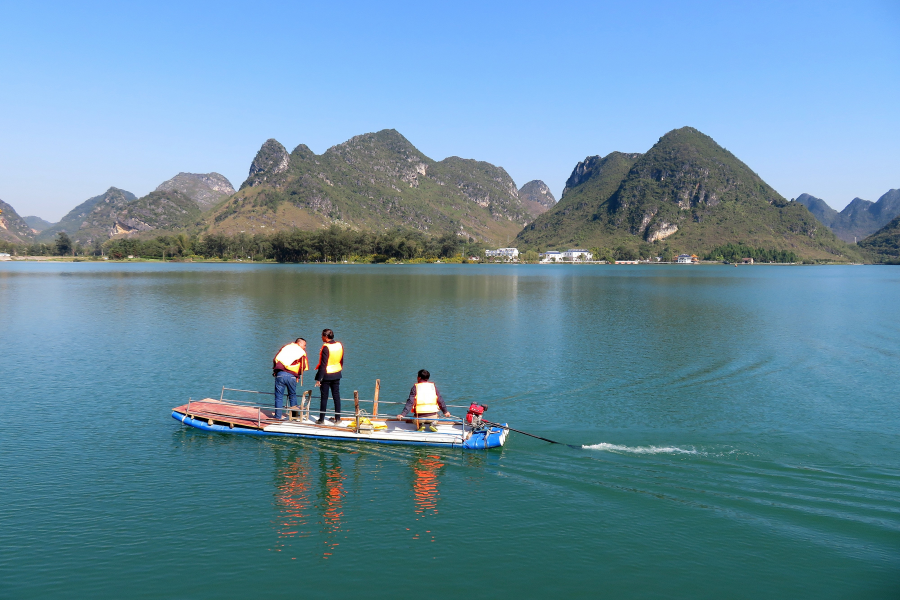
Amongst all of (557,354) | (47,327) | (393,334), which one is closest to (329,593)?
(557,354)

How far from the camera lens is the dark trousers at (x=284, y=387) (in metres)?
18.9

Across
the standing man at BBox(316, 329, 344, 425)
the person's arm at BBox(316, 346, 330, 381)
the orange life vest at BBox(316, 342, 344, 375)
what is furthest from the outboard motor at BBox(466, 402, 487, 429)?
the person's arm at BBox(316, 346, 330, 381)

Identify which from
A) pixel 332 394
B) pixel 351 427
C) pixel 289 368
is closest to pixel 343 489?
pixel 351 427

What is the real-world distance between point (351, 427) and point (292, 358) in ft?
10.4

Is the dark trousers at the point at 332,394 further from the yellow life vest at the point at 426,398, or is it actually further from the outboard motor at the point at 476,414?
the outboard motor at the point at 476,414

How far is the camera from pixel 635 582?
35.2 feet

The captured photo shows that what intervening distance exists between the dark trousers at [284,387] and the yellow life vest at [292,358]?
0.27 metres

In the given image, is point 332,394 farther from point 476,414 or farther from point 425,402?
point 476,414

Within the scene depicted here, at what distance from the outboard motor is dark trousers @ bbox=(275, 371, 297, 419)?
6095 mm

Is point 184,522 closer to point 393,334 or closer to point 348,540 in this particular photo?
point 348,540

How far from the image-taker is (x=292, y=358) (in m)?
19.0

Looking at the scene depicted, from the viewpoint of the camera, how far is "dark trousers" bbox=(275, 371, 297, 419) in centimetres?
1894

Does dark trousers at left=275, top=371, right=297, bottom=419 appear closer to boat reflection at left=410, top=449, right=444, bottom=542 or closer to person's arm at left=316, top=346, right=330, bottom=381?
person's arm at left=316, top=346, right=330, bottom=381

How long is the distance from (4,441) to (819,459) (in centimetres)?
2577
